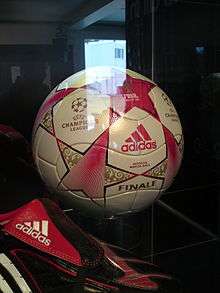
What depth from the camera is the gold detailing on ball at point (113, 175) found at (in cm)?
68

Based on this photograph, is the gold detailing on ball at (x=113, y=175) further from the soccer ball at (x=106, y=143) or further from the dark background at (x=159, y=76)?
the dark background at (x=159, y=76)

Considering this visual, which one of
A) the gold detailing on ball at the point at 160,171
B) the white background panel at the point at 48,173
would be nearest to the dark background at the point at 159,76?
the white background panel at the point at 48,173

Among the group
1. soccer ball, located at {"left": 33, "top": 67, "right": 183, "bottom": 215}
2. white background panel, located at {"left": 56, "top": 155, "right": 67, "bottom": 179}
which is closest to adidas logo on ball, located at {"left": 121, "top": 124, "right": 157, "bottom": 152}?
soccer ball, located at {"left": 33, "top": 67, "right": 183, "bottom": 215}

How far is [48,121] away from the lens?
0.71 metres

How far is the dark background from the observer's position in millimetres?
817

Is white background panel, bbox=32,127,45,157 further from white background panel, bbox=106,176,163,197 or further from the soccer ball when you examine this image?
white background panel, bbox=106,176,163,197

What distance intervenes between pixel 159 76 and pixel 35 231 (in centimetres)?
60

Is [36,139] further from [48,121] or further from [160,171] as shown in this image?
[160,171]

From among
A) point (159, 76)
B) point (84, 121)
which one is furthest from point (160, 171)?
point (159, 76)

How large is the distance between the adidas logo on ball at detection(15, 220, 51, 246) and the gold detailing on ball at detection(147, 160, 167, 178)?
225 mm

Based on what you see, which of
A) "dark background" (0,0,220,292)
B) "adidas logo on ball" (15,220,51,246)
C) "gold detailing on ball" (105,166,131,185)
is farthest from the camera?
"dark background" (0,0,220,292)

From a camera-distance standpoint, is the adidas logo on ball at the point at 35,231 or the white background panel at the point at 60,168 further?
the white background panel at the point at 60,168

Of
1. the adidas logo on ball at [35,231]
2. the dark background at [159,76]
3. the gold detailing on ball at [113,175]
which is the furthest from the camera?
the dark background at [159,76]

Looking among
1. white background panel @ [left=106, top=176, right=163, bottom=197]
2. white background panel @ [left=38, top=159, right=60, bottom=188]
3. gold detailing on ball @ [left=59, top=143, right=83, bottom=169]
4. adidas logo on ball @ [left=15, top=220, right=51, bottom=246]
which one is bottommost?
adidas logo on ball @ [left=15, top=220, right=51, bottom=246]
